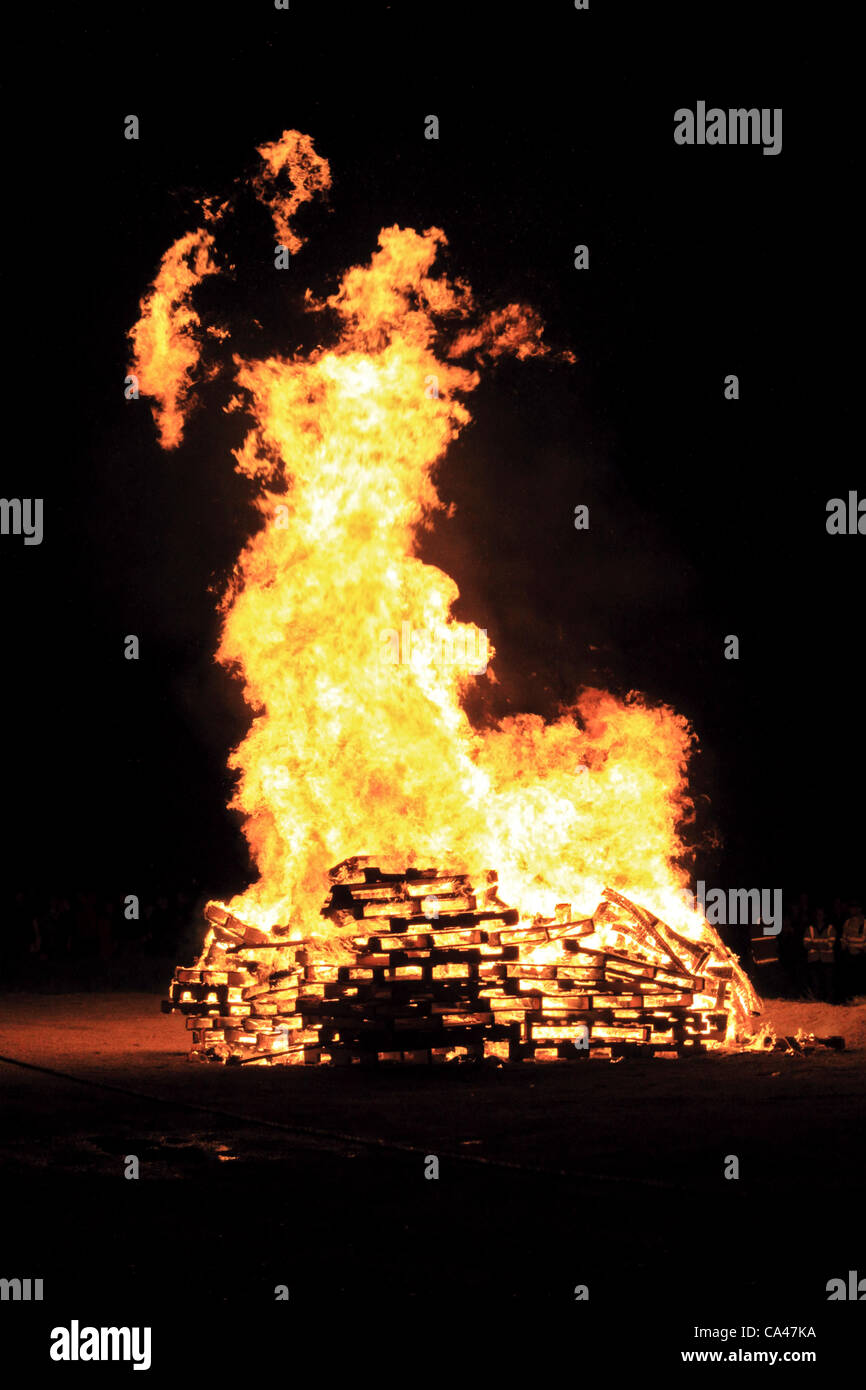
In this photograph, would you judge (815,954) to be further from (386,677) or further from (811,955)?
(386,677)

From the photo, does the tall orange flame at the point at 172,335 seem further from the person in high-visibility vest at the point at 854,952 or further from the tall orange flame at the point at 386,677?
the person in high-visibility vest at the point at 854,952

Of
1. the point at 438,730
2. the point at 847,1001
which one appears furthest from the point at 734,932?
the point at 438,730

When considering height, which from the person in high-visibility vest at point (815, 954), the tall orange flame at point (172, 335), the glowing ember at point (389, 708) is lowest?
the person in high-visibility vest at point (815, 954)

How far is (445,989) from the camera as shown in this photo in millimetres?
14273

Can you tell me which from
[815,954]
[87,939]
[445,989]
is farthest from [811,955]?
[87,939]

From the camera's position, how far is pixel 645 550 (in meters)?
33.6

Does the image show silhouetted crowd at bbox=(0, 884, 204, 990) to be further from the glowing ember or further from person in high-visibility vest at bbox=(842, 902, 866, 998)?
person in high-visibility vest at bbox=(842, 902, 866, 998)

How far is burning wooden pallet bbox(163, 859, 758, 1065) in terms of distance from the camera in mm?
14133

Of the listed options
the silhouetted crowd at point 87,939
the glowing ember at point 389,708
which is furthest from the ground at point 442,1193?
the silhouetted crowd at point 87,939

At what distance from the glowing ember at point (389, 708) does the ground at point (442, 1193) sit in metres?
3.02

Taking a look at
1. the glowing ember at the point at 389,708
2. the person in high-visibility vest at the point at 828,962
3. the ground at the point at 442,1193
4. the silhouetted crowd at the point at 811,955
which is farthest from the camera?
the person in high-visibility vest at the point at 828,962

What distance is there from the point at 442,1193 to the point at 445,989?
613cm

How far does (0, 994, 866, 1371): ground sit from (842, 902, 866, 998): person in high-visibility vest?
515 cm

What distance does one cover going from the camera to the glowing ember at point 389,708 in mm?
16031
